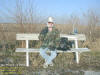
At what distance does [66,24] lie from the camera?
1150 cm

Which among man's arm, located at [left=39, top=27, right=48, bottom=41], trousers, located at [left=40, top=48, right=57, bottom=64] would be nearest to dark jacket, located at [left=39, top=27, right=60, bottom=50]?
man's arm, located at [left=39, top=27, right=48, bottom=41]

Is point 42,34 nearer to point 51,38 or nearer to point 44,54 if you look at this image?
point 51,38

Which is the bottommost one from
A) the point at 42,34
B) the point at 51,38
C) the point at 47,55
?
the point at 47,55

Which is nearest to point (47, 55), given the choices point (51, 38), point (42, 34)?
point (51, 38)

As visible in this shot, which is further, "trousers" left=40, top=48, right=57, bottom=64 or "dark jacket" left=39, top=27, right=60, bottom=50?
"dark jacket" left=39, top=27, right=60, bottom=50

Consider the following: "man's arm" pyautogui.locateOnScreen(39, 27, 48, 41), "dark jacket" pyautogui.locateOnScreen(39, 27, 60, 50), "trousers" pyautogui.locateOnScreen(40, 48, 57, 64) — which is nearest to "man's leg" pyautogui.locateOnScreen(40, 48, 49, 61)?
Answer: "trousers" pyautogui.locateOnScreen(40, 48, 57, 64)

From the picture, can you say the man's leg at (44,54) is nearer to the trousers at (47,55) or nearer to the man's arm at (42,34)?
the trousers at (47,55)

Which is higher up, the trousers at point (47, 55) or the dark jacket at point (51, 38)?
the dark jacket at point (51, 38)

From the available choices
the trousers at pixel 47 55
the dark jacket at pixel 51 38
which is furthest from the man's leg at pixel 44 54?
the dark jacket at pixel 51 38

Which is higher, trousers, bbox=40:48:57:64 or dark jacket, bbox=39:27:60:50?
dark jacket, bbox=39:27:60:50

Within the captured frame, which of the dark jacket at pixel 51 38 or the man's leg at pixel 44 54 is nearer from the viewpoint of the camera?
the man's leg at pixel 44 54

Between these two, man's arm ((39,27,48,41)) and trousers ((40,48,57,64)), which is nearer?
trousers ((40,48,57,64))

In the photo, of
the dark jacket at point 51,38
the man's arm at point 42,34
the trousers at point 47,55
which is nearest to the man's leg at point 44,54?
the trousers at point 47,55

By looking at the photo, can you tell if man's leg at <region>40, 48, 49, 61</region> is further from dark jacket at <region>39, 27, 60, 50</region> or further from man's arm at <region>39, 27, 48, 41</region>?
man's arm at <region>39, 27, 48, 41</region>
